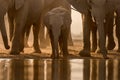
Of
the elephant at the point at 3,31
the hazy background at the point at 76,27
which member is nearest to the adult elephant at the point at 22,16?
the elephant at the point at 3,31

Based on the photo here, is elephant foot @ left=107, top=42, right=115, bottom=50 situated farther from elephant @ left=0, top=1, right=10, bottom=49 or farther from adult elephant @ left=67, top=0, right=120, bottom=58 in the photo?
elephant @ left=0, top=1, right=10, bottom=49

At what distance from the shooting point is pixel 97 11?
12.6m

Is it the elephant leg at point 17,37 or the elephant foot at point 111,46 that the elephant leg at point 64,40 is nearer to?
the elephant leg at point 17,37

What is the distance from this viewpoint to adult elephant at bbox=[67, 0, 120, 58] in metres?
12.3

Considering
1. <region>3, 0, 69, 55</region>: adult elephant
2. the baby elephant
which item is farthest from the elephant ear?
the baby elephant

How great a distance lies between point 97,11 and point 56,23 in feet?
3.44

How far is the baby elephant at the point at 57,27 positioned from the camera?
40.5 feet

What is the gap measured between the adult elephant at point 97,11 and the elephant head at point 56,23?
43 centimetres

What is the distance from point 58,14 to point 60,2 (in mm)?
3989

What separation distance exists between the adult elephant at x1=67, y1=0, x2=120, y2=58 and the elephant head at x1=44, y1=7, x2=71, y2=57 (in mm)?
434

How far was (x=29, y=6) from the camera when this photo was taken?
48.9 ft

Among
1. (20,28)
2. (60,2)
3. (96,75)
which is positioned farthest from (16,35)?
(96,75)

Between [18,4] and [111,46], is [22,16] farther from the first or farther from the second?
[111,46]

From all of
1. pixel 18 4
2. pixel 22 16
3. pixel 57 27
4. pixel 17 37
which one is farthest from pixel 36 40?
pixel 57 27
